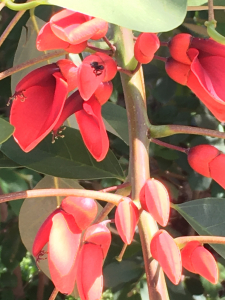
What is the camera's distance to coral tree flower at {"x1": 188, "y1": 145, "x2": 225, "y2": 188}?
15.6 inches

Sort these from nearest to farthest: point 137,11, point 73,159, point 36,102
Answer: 1. point 137,11
2. point 36,102
3. point 73,159

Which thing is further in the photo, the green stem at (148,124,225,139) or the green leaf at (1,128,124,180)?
the green leaf at (1,128,124,180)

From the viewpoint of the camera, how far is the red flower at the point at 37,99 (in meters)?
0.39

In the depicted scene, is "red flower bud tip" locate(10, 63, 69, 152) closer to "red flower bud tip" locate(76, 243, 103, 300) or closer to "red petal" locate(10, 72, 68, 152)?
"red petal" locate(10, 72, 68, 152)

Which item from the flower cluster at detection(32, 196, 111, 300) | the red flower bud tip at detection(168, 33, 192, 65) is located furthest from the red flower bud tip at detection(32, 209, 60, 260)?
the red flower bud tip at detection(168, 33, 192, 65)

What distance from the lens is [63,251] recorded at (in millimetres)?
333

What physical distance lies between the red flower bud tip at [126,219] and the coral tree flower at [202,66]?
0.14 meters

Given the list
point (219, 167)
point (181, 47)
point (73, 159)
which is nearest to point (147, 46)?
point (181, 47)

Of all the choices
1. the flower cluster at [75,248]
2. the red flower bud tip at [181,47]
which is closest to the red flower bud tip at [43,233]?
the flower cluster at [75,248]

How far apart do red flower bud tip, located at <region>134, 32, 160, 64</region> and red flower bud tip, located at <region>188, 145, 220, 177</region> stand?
119 mm

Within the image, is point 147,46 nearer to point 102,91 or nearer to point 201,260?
point 102,91

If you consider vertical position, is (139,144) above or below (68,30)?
below

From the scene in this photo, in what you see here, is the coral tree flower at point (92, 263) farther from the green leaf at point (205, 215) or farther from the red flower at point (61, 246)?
the green leaf at point (205, 215)

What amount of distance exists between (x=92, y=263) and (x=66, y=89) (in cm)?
18
